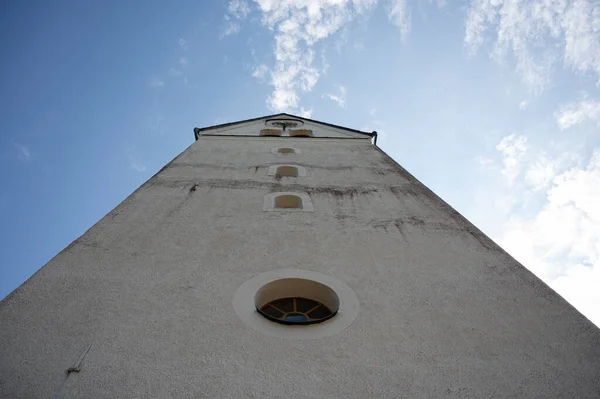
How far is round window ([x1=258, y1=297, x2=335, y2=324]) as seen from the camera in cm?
475

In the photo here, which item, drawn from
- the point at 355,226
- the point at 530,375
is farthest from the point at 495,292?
the point at 355,226

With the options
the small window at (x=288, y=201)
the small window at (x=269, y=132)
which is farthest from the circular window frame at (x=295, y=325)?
the small window at (x=269, y=132)

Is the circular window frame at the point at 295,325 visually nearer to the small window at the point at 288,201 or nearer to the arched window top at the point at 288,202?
the arched window top at the point at 288,202

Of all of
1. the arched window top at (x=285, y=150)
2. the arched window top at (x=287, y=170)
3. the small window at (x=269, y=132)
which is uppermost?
the small window at (x=269, y=132)

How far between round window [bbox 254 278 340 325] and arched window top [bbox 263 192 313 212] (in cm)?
201

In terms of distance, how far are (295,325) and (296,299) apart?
0.87m

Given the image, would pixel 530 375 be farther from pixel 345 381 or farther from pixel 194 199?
pixel 194 199

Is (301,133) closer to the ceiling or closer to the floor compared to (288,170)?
closer to the ceiling

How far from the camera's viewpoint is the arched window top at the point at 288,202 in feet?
22.7

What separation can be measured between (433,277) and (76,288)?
402 cm

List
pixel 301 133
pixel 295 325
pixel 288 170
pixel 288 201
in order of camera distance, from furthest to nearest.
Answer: pixel 301 133, pixel 288 170, pixel 288 201, pixel 295 325

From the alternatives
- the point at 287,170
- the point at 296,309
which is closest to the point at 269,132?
the point at 287,170

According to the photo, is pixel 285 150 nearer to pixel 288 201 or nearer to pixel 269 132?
pixel 269 132

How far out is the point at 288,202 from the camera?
7.82 meters
